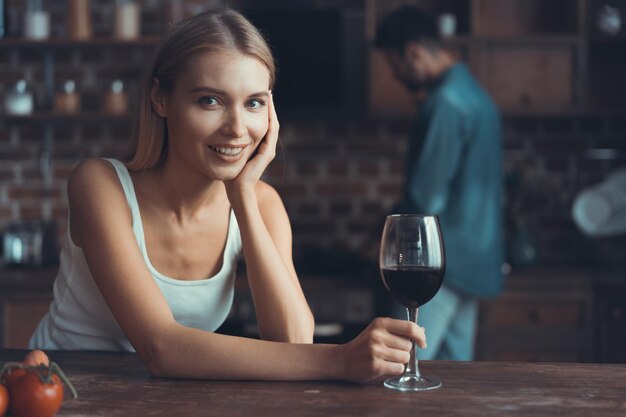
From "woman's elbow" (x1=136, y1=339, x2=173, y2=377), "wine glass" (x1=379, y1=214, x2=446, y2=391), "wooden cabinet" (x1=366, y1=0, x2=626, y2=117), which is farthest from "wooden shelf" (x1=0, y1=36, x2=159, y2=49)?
"wine glass" (x1=379, y1=214, x2=446, y2=391)

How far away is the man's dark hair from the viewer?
8.97 ft

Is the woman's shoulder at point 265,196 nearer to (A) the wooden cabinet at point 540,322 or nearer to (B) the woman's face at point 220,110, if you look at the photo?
(B) the woman's face at point 220,110

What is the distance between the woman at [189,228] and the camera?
1247 millimetres

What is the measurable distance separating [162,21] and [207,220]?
2206 mm

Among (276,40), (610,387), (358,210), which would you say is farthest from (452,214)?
(610,387)

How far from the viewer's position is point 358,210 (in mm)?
3666

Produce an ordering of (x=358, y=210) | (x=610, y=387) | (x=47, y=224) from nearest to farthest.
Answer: (x=610, y=387), (x=47, y=224), (x=358, y=210)

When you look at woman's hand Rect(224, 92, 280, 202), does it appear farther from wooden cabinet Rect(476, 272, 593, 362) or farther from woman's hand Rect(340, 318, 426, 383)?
wooden cabinet Rect(476, 272, 593, 362)

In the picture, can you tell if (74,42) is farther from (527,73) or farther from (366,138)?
(527,73)

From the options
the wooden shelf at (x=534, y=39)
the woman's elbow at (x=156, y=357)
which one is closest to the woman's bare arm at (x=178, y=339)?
the woman's elbow at (x=156, y=357)

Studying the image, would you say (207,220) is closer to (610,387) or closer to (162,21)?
(610,387)

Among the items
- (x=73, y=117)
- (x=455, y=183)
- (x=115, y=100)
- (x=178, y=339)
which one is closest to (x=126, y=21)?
(x=115, y=100)

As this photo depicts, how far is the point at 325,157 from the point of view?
3672 mm

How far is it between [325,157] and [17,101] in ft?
4.49
